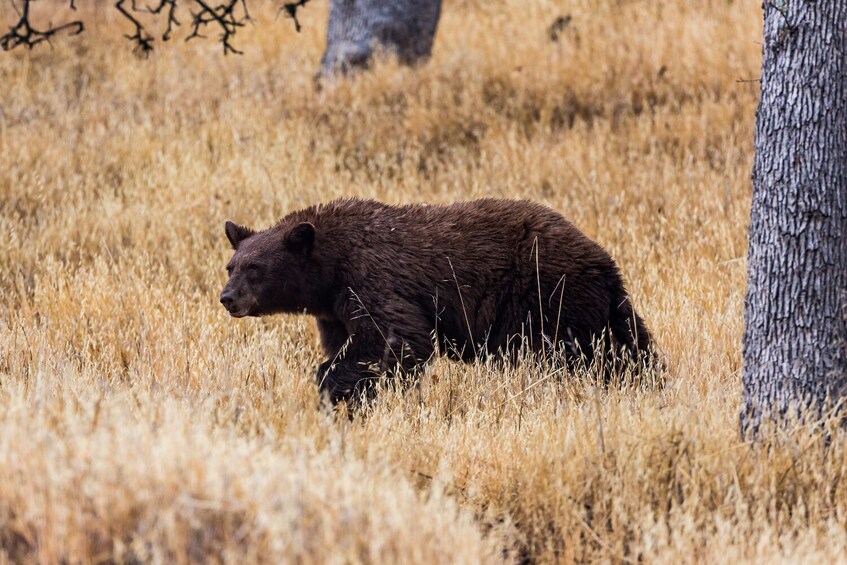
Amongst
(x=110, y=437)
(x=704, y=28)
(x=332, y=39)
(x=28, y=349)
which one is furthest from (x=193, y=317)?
(x=704, y=28)

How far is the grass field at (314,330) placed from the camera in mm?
3064

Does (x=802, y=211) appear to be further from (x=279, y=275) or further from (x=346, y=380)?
(x=279, y=275)

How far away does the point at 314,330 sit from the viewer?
6.65 metres

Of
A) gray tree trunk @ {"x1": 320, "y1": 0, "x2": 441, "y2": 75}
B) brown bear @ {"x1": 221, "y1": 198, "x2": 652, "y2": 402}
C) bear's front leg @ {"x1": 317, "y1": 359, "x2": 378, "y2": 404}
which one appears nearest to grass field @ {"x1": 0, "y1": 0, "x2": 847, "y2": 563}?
bear's front leg @ {"x1": 317, "y1": 359, "x2": 378, "y2": 404}

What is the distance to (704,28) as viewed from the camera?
11.3 metres

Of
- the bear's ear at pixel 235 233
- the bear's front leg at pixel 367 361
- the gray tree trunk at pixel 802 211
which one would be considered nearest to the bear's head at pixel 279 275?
the bear's ear at pixel 235 233

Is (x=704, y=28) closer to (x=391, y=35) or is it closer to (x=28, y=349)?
(x=391, y=35)

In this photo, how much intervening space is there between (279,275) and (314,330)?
122cm

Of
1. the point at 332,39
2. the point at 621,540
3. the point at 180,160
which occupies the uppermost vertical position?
the point at 332,39

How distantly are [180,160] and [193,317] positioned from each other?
11.8ft

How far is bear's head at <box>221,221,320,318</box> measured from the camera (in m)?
5.44

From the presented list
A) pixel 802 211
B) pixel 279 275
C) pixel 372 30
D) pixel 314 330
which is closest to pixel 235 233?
pixel 279 275

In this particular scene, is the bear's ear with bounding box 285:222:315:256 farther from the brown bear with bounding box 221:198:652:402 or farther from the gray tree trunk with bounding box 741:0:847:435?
the gray tree trunk with bounding box 741:0:847:435

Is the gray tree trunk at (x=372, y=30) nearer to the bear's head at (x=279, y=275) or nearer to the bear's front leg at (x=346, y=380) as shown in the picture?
the bear's head at (x=279, y=275)
